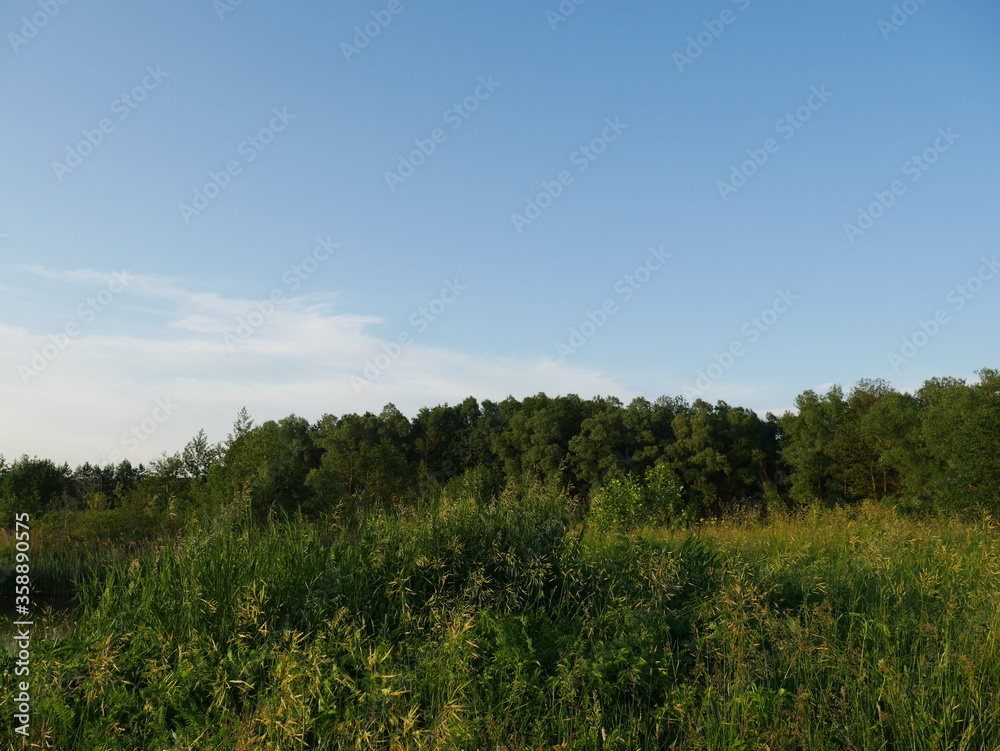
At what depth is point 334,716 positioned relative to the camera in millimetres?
3531

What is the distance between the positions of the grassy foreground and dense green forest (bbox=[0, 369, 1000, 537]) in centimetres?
1023

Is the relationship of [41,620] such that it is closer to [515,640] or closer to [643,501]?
[515,640]

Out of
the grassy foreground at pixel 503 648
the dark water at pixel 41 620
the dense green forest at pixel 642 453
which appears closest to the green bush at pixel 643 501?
the dense green forest at pixel 642 453

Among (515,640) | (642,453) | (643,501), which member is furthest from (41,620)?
(642,453)

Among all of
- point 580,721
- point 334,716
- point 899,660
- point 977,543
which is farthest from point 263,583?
point 977,543

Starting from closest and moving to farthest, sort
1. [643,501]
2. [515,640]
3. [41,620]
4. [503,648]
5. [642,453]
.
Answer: [503,648] < [515,640] < [41,620] < [643,501] < [642,453]

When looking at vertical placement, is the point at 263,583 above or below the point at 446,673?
above

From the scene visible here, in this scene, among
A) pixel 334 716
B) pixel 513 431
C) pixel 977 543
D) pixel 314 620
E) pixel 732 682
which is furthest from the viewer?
pixel 513 431

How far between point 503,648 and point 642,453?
3136cm

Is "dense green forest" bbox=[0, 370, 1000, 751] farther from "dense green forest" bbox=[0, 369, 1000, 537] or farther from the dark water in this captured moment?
"dense green forest" bbox=[0, 369, 1000, 537]

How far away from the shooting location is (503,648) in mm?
3949

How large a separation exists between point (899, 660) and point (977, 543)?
4.99 metres

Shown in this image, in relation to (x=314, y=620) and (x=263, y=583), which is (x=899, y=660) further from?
(x=263, y=583)

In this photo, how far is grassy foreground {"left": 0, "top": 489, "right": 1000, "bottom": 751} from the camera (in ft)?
11.2
